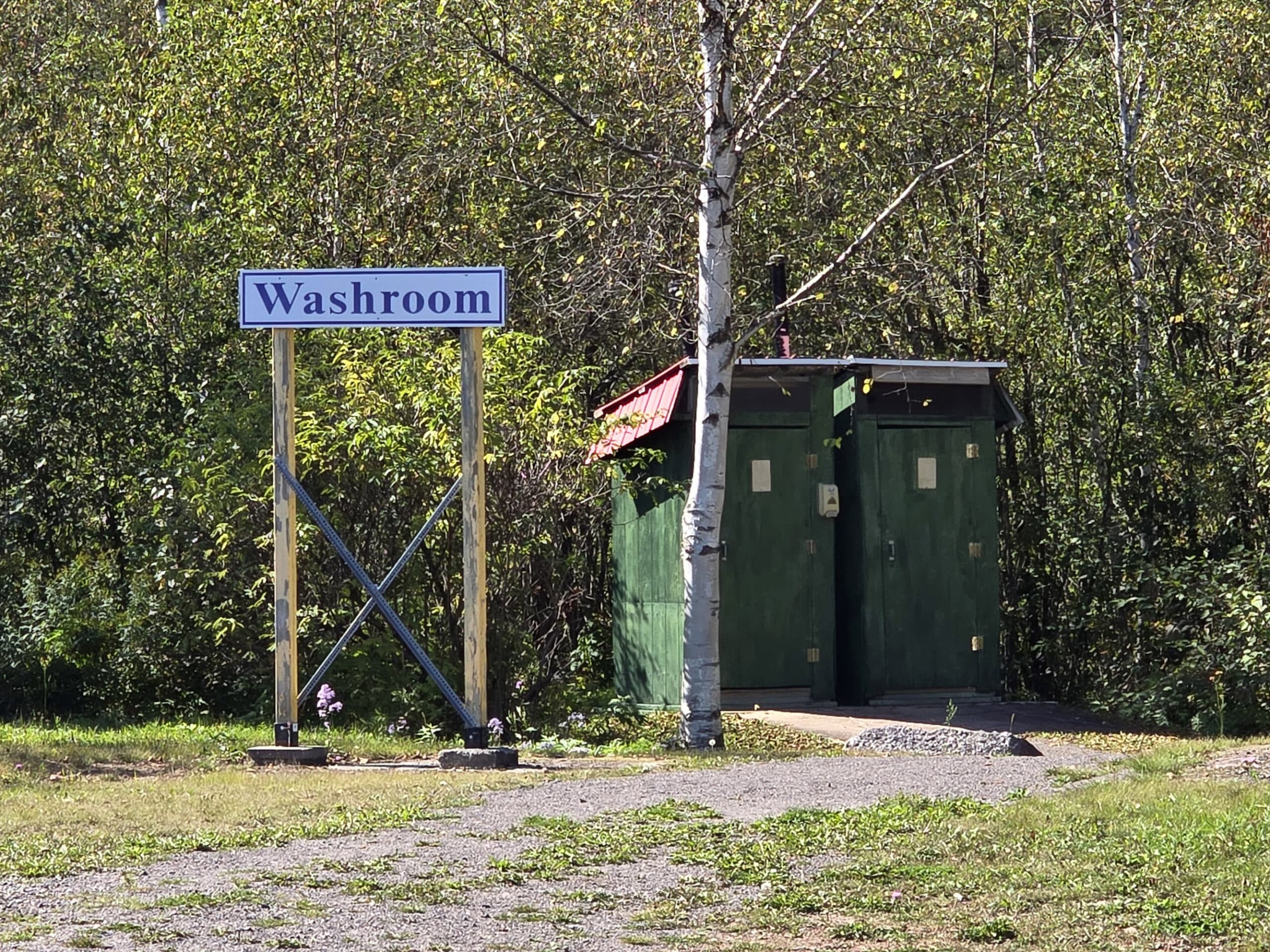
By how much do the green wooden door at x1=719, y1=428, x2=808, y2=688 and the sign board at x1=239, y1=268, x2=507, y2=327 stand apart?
130 inches

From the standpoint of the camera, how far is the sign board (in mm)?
9047

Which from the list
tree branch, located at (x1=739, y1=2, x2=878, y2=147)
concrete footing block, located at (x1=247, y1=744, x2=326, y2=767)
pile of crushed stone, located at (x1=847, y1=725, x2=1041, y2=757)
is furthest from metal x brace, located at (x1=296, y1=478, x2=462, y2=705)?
tree branch, located at (x1=739, y1=2, x2=878, y2=147)

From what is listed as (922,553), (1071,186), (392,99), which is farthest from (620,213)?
(1071,186)

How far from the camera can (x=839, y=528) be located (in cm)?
1243

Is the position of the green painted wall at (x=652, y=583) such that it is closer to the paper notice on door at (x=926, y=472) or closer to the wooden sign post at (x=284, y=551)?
the paper notice on door at (x=926, y=472)

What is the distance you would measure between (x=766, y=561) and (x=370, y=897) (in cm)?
700

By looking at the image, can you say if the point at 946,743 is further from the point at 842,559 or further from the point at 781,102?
the point at 781,102

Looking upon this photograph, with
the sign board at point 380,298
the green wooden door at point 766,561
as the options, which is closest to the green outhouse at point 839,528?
the green wooden door at point 766,561

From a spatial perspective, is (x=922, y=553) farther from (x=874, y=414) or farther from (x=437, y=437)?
(x=437, y=437)

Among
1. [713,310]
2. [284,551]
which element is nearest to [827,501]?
[713,310]

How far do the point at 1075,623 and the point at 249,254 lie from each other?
756cm

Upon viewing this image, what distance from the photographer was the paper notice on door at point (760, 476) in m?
12.1

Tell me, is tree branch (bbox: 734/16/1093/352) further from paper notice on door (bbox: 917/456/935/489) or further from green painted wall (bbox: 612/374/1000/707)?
paper notice on door (bbox: 917/456/935/489)

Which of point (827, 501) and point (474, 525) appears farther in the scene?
point (827, 501)
